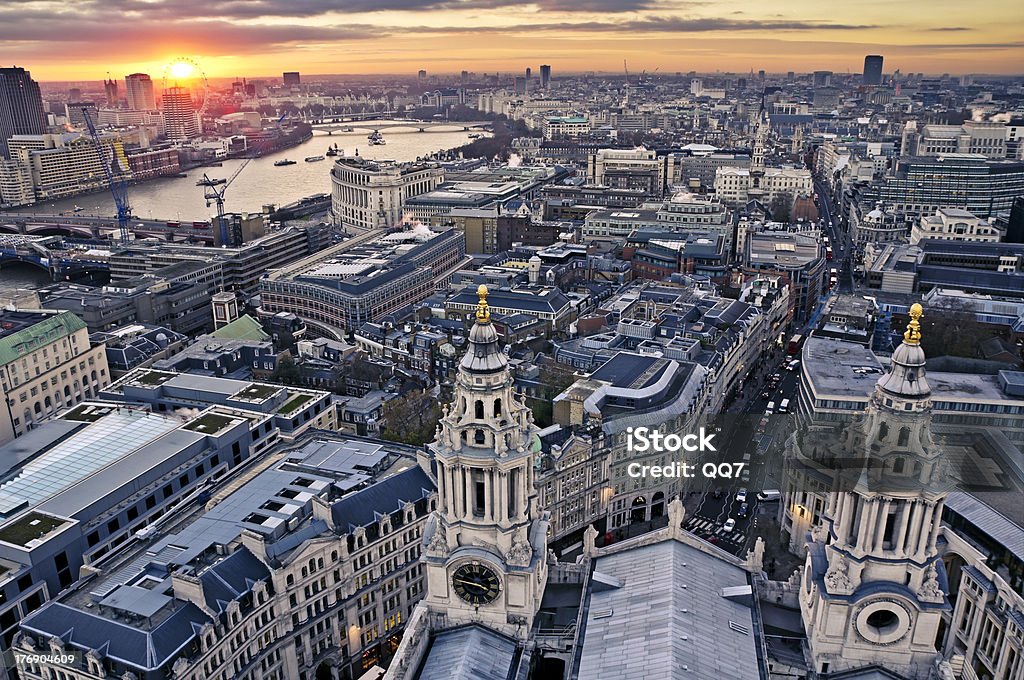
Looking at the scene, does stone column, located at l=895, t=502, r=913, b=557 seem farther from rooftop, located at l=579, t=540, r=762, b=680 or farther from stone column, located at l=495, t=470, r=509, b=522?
stone column, located at l=495, t=470, r=509, b=522

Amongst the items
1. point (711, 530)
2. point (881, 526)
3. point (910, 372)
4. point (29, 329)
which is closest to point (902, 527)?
point (881, 526)

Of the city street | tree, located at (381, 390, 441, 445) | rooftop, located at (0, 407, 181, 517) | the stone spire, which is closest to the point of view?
the stone spire

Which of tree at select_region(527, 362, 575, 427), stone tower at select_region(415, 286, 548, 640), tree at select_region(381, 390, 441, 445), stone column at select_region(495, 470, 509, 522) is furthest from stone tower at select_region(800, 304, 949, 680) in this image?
tree at select_region(381, 390, 441, 445)

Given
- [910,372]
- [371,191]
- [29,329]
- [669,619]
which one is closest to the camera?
[910,372]

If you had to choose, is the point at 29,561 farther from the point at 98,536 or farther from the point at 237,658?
the point at 237,658

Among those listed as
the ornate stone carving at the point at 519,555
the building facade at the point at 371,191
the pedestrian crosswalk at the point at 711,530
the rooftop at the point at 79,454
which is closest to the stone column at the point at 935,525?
the ornate stone carving at the point at 519,555

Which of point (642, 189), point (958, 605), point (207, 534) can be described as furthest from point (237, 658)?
point (642, 189)

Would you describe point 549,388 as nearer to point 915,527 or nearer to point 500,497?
point 500,497
